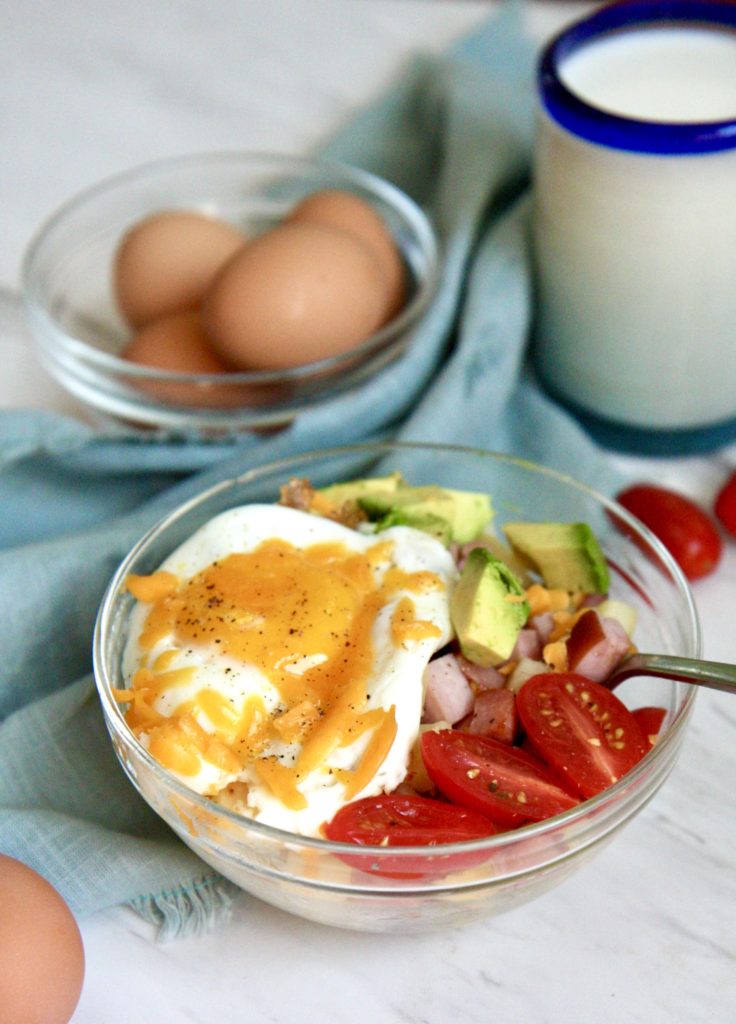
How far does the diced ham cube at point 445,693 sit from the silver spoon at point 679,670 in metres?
0.22

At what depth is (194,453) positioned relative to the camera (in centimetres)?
222

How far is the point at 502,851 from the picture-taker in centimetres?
135

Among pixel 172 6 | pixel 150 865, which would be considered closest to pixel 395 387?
pixel 150 865

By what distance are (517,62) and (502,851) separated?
85.3 inches

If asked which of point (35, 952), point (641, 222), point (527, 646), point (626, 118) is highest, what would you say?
point (626, 118)

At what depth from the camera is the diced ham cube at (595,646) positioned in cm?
163

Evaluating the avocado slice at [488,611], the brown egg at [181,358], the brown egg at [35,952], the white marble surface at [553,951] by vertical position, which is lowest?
the white marble surface at [553,951]

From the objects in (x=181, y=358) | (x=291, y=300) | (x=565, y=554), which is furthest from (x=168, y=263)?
(x=565, y=554)

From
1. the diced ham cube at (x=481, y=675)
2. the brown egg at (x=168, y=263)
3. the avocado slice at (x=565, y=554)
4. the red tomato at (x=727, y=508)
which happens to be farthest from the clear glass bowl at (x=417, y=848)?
the brown egg at (x=168, y=263)

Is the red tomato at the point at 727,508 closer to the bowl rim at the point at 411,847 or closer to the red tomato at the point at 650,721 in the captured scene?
the bowl rim at the point at 411,847

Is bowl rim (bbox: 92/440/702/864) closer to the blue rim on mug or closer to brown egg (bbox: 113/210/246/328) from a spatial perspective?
the blue rim on mug

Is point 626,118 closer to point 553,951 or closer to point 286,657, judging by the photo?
point 286,657

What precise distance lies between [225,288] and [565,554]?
33.4 inches

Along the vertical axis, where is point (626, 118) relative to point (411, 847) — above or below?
above
